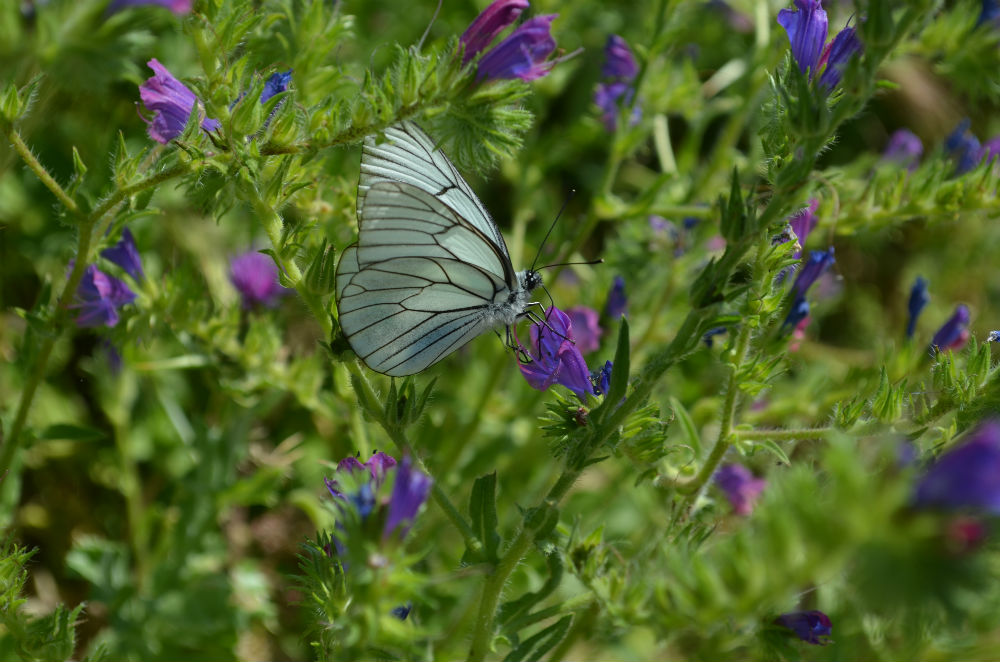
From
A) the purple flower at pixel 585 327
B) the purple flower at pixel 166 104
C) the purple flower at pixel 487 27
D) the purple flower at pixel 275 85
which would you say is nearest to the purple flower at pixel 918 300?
the purple flower at pixel 585 327

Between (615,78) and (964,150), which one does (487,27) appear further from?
(964,150)

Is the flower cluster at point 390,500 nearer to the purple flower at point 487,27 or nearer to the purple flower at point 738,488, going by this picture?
the purple flower at point 487,27

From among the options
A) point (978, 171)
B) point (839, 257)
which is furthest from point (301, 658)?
point (839, 257)

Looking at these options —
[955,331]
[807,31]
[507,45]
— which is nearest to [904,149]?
[955,331]

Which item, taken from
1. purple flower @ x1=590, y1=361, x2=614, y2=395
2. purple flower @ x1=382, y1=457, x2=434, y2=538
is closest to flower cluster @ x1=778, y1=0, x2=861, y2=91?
purple flower @ x1=590, y1=361, x2=614, y2=395

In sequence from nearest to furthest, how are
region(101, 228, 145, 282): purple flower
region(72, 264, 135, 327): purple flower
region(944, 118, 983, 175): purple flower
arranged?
1. region(72, 264, 135, 327): purple flower
2. region(101, 228, 145, 282): purple flower
3. region(944, 118, 983, 175): purple flower

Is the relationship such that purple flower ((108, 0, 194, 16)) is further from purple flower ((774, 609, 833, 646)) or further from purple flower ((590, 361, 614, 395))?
purple flower ((774, 609, 833, 646))
